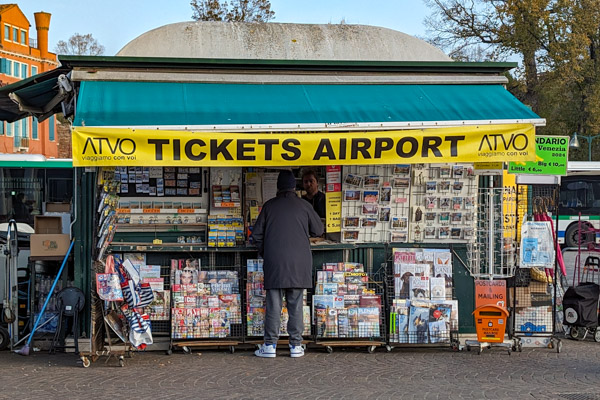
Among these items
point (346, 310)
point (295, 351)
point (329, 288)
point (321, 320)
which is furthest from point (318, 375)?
point (329, 288)

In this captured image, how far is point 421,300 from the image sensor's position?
9188 mm

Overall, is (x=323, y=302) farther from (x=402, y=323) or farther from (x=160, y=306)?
(x=160, y=306)

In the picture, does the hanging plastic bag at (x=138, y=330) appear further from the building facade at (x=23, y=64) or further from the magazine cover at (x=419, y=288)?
the building facade at (x=23, y=64)

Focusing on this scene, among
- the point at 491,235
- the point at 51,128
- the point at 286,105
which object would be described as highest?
the point at 51,128

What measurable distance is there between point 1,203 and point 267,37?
1654 centimetres

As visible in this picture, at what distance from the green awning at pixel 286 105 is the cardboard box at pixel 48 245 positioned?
5.29ft

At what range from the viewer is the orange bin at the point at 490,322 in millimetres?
8922

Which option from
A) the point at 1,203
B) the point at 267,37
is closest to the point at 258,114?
the point at 267,37

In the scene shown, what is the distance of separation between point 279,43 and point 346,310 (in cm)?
358

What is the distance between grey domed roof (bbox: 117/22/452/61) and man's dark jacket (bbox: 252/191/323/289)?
2.26m

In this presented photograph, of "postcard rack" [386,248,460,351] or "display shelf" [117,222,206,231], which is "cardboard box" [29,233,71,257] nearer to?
"display shelf" [117,222,206,231]

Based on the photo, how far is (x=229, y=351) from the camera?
921 cm

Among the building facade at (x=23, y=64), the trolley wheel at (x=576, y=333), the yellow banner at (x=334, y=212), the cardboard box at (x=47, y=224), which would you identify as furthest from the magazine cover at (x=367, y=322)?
the building facade at (x=23, y=64)

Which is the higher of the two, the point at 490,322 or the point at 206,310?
the point at 206,310
